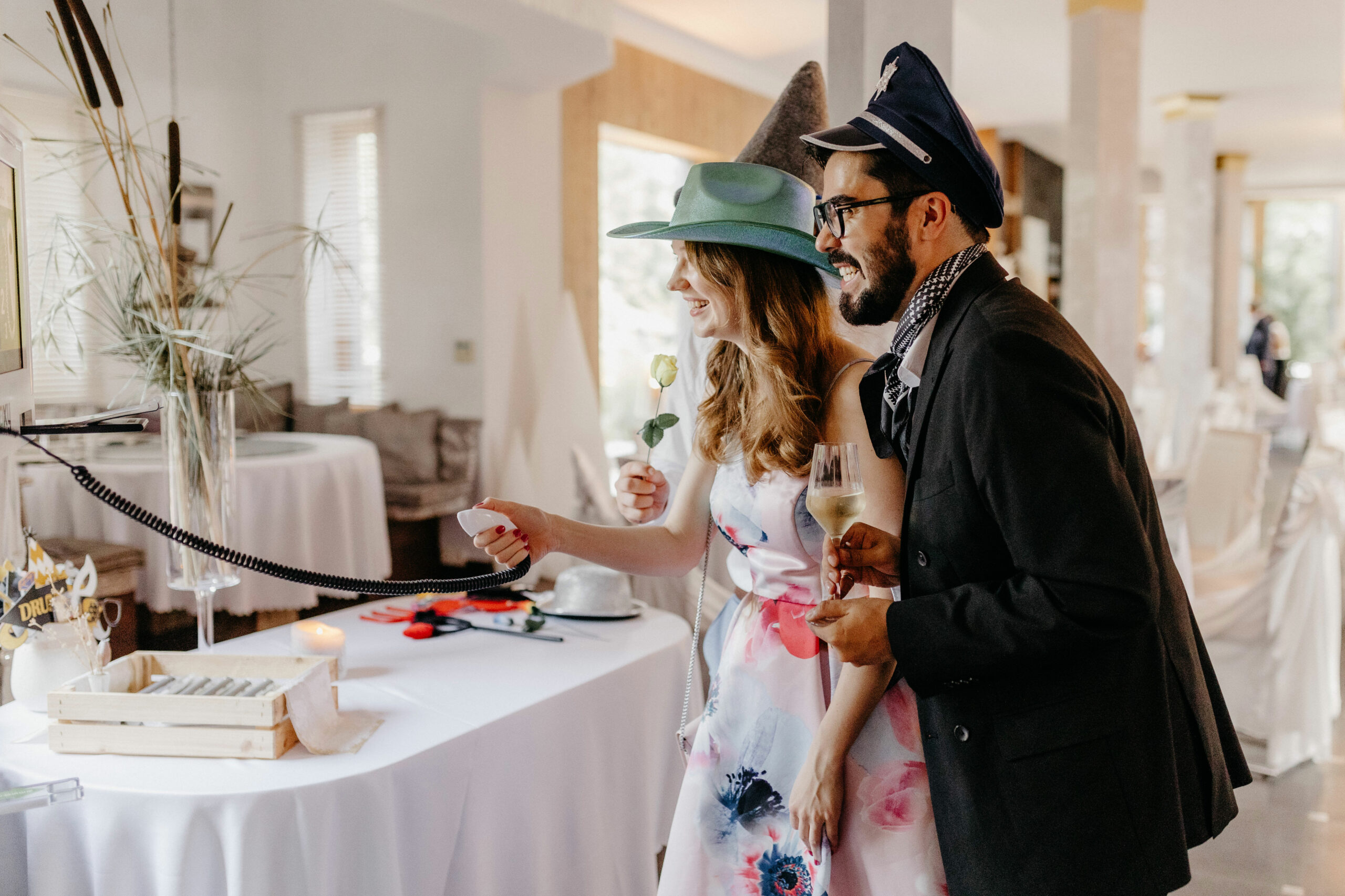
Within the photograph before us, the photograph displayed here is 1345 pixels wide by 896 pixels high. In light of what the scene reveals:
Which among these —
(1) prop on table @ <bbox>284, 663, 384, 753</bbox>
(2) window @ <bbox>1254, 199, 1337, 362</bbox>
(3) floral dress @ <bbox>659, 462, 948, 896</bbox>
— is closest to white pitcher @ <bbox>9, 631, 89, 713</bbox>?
(1) prop on table @ <bbox>284, 663, 384, 753</bbox>

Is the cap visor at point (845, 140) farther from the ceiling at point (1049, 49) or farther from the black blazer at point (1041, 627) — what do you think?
the ceiling at point (1049, 49)

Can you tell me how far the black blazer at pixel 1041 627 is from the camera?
1038mm

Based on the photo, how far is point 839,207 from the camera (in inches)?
49.8

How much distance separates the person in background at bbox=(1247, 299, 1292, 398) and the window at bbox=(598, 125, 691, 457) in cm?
1002

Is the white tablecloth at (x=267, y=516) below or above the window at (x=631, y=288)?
below

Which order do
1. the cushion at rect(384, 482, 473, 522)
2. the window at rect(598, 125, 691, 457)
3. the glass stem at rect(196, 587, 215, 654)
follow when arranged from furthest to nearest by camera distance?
the window at rect(598, 125, 691, 457) → the cushion at rect(384, 482, 473, 522) → the glass stem at rect(196, 587, 215, 654)

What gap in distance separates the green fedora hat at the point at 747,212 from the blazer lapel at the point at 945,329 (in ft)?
1.22

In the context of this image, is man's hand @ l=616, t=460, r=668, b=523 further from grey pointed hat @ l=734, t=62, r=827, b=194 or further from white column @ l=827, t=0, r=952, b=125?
white column @ l=827, t=0, r=952, b=125

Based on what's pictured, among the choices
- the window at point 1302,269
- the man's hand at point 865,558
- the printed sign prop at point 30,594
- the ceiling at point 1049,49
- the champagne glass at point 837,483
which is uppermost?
the ceiling at point 1049,49

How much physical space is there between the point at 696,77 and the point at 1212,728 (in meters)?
Result: 8.21

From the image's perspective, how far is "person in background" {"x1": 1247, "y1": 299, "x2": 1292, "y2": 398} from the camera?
1534 centimetres

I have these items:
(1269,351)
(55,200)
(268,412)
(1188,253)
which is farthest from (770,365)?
(1269,351)

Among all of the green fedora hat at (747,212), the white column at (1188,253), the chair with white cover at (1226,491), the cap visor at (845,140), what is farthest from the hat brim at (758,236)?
the white column at (1188,253)

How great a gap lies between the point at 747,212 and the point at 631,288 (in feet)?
25.6
